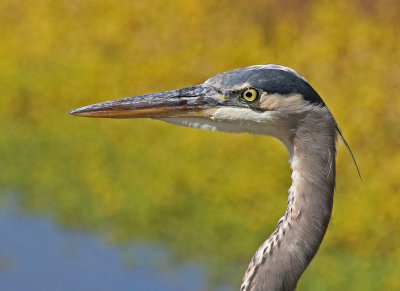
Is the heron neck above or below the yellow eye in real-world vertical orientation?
below

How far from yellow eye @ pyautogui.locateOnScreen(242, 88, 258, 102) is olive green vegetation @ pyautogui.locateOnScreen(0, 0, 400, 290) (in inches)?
118

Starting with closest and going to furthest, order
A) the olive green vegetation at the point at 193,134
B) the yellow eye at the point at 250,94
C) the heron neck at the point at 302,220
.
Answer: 1. the heron neck at the point at 302,220
2. the yellow eye at the point at 250,94
3. the olive green vegetation at the point at 193,134

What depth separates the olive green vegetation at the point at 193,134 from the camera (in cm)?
662

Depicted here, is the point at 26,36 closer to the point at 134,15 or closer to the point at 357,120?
the point at 134,15

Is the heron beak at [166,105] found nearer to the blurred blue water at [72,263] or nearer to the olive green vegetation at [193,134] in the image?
the olive green vegetation at [193,134]

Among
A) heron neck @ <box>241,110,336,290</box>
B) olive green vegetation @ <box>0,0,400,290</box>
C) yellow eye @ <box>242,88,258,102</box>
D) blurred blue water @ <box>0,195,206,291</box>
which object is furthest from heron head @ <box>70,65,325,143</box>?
blurred blue water @ <box>0,195,206,291</box>

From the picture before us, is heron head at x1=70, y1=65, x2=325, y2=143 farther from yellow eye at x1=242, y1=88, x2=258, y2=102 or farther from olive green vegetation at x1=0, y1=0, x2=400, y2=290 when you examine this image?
olive green vegetation at x1=0, y1=0, x2=400, y2=290

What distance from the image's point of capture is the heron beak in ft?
11.2

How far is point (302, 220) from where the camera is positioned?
3.18 metres

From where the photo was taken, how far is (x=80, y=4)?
975 centimetres

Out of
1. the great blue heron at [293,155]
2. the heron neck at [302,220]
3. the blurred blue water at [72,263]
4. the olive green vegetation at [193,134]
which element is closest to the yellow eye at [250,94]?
the great blue heron at [293,155]

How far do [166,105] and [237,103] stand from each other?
0.29 m

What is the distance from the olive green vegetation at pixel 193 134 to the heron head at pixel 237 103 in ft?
9.53

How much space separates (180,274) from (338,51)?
2.66 metres
